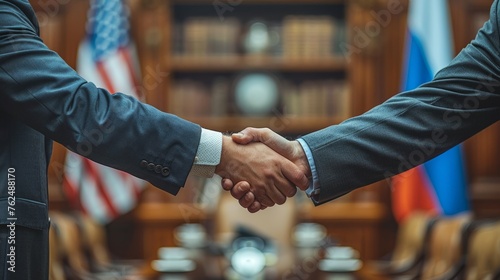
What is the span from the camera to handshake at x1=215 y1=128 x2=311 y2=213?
10.5 feet

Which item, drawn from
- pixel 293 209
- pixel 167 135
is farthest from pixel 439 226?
pixel 167 135

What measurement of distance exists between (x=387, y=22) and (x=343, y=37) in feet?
1.34

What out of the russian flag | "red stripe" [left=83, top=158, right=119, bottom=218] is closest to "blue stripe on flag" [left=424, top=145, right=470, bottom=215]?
the russian flag

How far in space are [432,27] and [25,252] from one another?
215 inches

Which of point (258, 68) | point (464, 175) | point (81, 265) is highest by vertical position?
point (258, 68)

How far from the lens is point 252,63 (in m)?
7.97

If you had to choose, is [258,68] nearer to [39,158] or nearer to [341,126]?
[341,126]

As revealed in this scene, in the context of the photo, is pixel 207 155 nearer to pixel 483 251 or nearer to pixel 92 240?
pixel 483 251

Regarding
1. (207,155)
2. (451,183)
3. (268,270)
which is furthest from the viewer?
(451,183)

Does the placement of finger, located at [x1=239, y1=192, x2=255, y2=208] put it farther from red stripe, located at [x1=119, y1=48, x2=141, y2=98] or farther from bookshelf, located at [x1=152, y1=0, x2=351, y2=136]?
bookshelf, located at [x1=152, y1=0, x2=351, y2=136]

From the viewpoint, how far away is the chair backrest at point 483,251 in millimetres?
4555

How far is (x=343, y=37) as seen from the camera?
7.96 metres

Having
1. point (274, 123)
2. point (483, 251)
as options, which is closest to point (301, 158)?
point (483, 251)

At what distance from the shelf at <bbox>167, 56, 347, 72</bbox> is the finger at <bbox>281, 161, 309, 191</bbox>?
4.80 m
